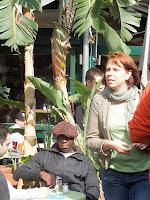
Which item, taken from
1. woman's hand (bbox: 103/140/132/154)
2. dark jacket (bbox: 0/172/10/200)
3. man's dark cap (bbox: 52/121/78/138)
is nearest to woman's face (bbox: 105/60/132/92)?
woman's hand (bbox: 103/140/132/154)

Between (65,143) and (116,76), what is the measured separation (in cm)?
143

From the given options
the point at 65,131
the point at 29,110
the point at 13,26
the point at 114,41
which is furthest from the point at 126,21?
the point at 65,131

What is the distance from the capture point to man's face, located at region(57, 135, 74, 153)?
15.7 feet

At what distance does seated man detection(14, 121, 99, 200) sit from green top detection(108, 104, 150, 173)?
1147 mm

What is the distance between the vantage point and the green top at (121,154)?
11.4 feet

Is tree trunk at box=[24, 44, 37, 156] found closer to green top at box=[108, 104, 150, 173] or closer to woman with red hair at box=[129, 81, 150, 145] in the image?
green top at box=[108, 104, 150, 173]

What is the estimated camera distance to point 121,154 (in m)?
3.52

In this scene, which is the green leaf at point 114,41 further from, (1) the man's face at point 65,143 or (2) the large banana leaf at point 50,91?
(1) the man's face at point 65,143

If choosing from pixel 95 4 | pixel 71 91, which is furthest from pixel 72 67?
pixel 95 4

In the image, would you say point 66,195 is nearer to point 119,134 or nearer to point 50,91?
point 119,134

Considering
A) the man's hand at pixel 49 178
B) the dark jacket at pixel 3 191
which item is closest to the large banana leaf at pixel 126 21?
the man's hand at pixel 49 178

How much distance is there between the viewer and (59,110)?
239 inches

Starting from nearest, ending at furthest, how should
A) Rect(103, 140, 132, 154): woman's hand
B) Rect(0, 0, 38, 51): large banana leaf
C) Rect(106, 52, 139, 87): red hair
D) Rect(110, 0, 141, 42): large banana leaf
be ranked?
1. Rect(103, 140, 132, 154): woman's hand
2. Rect(106, 52, 139, 87): red hair
3. Rect(0, 0, 38, 51): large banana leaf
4. Rect(110, 0, 141, 42): large banana leaf

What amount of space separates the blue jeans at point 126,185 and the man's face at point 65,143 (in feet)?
3.87
